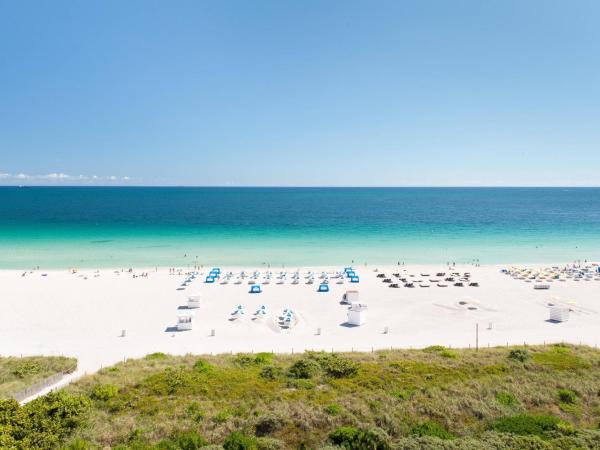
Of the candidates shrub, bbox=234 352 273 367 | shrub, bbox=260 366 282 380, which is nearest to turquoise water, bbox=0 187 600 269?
shrub, bbox=234 352 273 367

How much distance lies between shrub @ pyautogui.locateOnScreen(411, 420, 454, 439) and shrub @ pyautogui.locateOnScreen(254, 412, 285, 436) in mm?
4724

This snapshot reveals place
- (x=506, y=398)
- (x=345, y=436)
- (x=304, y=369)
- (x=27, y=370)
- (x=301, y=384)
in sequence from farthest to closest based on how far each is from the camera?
1. (x=27, y=370)
2. (x=304, y=369)
3. (x=301, y=384)
4. (x=506, y=398)
5. (x=345, y=436)

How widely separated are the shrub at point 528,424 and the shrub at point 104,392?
1531cm

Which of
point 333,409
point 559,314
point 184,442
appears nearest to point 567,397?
point 333,409

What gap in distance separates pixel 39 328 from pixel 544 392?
32678 mm

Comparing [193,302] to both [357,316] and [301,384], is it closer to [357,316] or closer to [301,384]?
[357,316]

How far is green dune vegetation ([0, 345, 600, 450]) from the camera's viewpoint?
12.7 metres

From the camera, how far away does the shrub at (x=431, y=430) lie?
42.8 feet

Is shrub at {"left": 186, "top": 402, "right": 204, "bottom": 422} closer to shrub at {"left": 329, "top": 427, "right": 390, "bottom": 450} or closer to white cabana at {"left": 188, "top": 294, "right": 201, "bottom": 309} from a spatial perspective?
shrub at {"left": 329, "top": 427, "right": 390, "bottom": 450}

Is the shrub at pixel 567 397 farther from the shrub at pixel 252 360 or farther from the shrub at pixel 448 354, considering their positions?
the shrub at pixel 252 360

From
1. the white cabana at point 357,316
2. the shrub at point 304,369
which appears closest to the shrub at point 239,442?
the shrub at point 304,369

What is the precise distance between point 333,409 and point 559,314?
81.7 ft

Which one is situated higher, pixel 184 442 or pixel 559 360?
pixel 184 442

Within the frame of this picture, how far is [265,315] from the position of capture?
3106 centimetres
